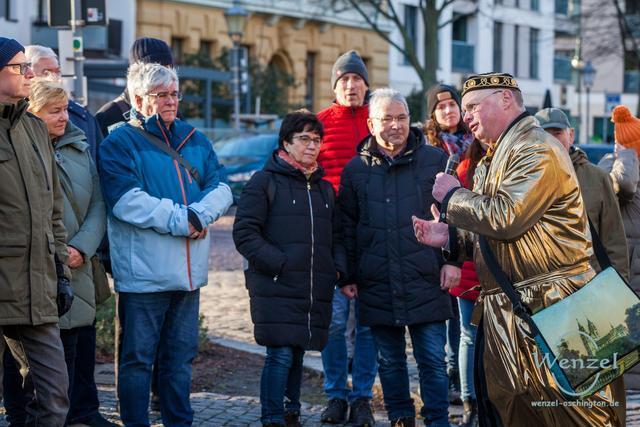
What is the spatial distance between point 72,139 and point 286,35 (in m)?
35.3

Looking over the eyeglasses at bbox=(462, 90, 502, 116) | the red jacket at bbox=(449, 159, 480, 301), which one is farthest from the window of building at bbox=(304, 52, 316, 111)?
the eyeglasses at bbox=(462, 90, 502, 116)

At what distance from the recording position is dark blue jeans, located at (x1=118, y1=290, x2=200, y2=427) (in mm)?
7051

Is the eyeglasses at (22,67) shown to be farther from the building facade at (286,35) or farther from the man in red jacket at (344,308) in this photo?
the building facade at (286,35)

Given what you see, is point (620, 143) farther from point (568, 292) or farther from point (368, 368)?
point (568, 292)

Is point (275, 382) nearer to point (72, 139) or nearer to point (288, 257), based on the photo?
point (288, 257)

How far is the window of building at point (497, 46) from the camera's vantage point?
2154 inches

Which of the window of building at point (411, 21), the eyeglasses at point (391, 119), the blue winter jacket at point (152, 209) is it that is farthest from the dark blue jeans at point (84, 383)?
the window of building at point (411, 21)

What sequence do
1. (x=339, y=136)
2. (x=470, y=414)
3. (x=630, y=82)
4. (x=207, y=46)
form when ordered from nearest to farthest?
(x=470, y=414) < (x=339, y=136) < (x=207, y=46) < (x=630, y=82)

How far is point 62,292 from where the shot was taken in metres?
6.16

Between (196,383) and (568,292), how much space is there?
4.46 metres

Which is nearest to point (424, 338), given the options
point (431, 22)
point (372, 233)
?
point (372, 233)

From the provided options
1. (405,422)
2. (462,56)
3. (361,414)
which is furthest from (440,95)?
(462,56)

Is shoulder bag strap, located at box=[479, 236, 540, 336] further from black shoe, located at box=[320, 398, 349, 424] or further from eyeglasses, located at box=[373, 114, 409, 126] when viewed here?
black shoe, located at box=[320, 398, 349, 424]

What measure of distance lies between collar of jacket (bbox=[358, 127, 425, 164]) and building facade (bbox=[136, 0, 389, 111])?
28442 mm
